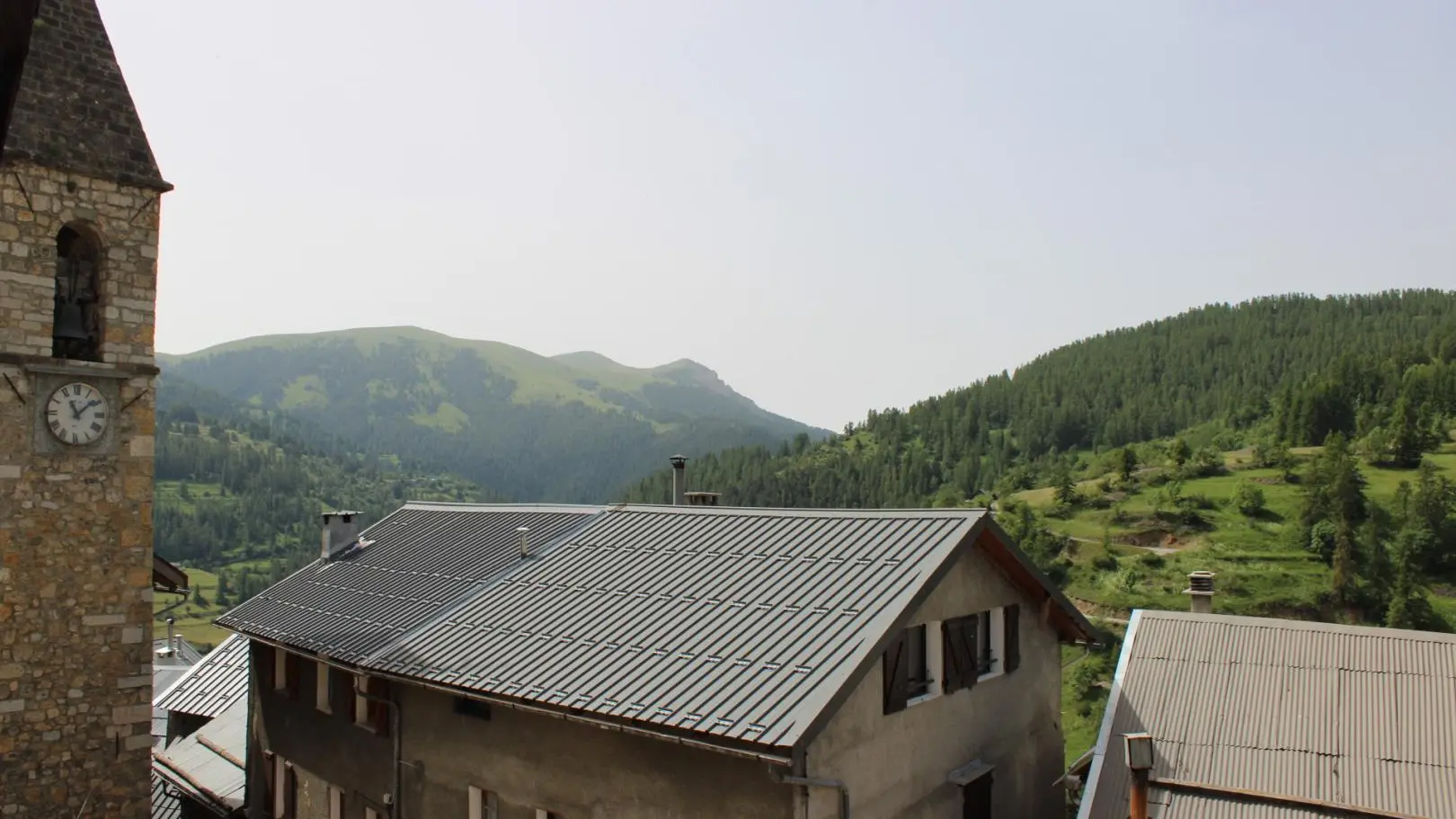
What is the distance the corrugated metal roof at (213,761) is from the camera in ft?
68.5

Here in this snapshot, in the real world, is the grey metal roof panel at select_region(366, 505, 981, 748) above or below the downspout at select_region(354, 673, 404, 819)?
above

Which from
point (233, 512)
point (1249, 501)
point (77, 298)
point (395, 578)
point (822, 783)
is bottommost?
point (233, 512)

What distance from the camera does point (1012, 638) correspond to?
1505 cm

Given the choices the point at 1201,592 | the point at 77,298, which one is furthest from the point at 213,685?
the point at 1201,592

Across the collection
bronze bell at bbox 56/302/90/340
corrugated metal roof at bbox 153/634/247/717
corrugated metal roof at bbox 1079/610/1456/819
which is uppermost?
bronze bell at bbox 56/302/90/340

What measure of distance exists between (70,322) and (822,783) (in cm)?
1229

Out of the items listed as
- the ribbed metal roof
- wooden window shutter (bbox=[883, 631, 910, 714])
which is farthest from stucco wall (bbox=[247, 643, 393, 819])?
wooden window shutter (bbox=[883, 631, 910, 714])

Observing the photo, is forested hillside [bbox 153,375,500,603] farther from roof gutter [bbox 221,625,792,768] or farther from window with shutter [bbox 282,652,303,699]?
roof gutter [bbox 221,625,792,768]

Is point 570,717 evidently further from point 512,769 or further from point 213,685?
point 213,685

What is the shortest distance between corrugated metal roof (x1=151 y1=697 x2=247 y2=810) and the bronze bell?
416 inches

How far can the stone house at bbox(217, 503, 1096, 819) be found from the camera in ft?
35.4

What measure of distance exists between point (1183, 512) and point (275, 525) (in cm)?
14261

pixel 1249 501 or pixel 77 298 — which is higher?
pixel 77 298

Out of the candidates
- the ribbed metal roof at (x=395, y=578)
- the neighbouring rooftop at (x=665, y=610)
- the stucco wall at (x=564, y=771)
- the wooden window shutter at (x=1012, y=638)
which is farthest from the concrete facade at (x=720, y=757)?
the ribbed metal roof at (x=395, y=578)
